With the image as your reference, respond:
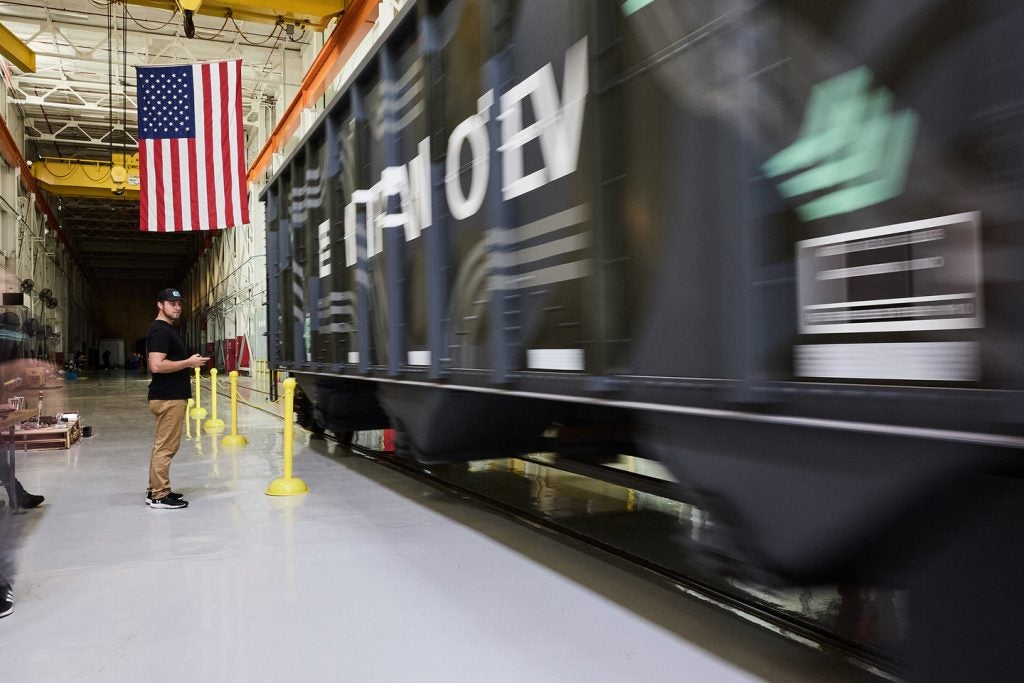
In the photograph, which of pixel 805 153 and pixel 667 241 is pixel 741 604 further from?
pixel 805 153

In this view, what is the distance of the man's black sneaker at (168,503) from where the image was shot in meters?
5.56

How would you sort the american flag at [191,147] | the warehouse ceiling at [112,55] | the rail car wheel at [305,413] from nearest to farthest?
the rail car wheel at [305,413]
the american flag at [191,147]
the warehouse ceiling at [112,55]

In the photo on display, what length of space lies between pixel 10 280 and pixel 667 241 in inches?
175

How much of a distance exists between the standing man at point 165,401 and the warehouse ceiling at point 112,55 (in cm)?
675

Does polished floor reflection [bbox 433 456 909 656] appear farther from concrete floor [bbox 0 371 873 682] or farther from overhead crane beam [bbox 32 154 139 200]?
overhead crane beam [bbox 32 154 139 200]

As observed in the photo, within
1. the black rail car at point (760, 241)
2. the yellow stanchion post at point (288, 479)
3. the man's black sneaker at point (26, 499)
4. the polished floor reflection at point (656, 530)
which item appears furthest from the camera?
the yellow stanchion post at point (288, 479)

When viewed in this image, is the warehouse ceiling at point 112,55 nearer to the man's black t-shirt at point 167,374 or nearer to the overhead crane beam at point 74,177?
the overhead crane beam at point 74,177

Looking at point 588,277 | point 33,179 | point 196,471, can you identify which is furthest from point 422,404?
point 33,179

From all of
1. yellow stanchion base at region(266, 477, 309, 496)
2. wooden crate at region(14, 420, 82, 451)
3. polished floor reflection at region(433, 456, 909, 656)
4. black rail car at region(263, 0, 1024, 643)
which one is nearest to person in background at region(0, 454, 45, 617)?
yellow stanchion base at region(266, 477, 309, 496)

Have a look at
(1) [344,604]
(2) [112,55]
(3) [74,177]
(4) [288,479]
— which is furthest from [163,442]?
(3) [74,177]

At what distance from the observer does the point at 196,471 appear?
741cm

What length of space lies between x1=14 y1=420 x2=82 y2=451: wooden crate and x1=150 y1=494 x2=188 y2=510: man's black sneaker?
4.61m

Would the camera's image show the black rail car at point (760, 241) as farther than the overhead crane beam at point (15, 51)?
No

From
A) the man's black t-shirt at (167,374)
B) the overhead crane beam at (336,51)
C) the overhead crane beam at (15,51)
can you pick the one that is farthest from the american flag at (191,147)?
the man's black t-shirt at (167,374)
